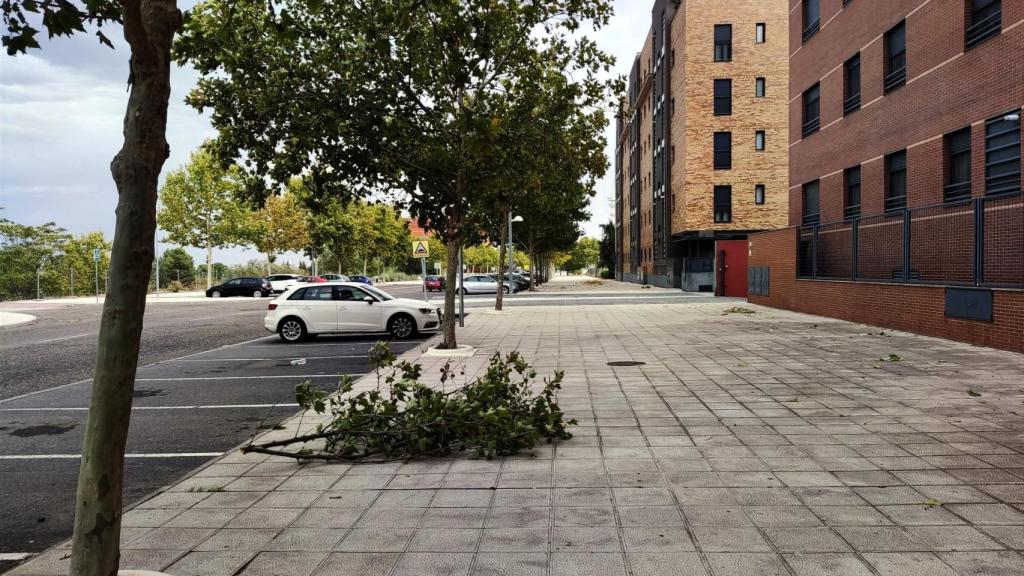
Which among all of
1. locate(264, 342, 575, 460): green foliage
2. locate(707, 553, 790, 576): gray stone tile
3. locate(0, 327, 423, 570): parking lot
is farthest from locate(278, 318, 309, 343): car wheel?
locate(707, 553, 790, 576): gray stone tile

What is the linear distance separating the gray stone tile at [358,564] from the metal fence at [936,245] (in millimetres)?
11716

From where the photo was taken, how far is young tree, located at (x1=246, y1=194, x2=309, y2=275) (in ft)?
204

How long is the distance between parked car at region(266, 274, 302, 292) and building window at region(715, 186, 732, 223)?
29820 millimetres

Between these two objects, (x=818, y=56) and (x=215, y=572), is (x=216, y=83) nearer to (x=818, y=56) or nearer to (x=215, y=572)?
(x=215, y=572)

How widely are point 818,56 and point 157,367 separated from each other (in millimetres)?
21162

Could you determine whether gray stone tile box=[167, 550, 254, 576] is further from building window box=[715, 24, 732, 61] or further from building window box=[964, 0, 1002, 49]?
building window box=[715, 24, 732, 61]

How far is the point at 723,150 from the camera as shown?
38.8m

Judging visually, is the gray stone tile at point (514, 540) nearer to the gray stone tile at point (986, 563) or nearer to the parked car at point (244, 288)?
the gray stone tile at point (986, 563)

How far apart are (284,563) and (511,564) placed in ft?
3.83

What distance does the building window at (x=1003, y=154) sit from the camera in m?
12.7

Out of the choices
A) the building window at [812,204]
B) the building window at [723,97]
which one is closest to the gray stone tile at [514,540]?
the building window at [812,204]

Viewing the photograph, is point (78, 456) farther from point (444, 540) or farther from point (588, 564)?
point (588, 564)

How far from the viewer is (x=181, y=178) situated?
2183 inches

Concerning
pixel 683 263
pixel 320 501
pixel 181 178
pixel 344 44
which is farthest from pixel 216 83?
pixel 181 178
